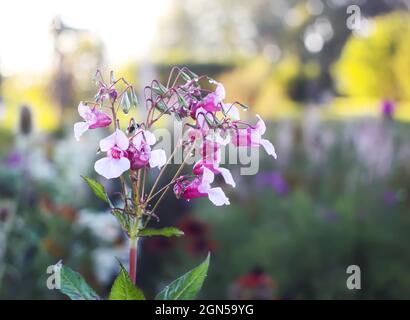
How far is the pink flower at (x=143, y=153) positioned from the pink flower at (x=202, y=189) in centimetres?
6

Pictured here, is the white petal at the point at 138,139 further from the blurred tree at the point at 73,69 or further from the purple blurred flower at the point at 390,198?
the blurred tree at the point at 73,69

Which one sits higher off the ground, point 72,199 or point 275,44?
point 275,44

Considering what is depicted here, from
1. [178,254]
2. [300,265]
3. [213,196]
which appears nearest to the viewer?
[213,196]

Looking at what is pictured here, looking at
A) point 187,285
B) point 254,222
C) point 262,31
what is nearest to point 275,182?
point 254,222

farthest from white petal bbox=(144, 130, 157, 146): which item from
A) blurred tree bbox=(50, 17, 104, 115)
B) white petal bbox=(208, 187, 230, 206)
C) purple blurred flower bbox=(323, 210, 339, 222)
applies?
blurred tree bbox=(50, 17, 104, 115)

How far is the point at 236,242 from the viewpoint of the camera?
293 cm

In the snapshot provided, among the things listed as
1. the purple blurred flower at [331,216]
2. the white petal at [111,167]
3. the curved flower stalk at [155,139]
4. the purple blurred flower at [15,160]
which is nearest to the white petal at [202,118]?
the curved flower stalk at [155,139]

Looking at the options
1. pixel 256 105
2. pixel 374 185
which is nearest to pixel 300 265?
pixel 374 185

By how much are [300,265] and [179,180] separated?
6.02ft

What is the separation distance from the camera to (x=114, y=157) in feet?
2.72

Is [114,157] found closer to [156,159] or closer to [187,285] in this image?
[156,159]

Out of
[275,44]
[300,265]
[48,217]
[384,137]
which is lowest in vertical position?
[300,265]
